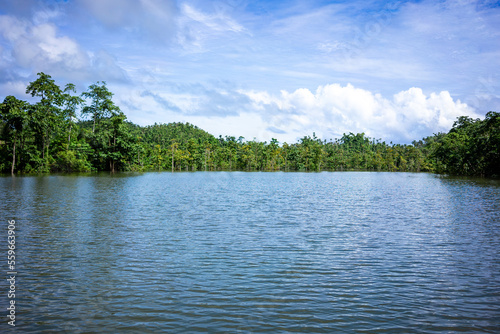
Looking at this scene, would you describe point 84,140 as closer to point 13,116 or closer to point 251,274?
point 13,116

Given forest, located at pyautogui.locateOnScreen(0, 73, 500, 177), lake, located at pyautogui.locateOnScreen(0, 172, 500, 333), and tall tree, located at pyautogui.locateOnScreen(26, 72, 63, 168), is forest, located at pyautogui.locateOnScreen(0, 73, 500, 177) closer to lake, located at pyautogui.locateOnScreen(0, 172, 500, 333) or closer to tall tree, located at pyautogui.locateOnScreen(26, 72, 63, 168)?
tall tree, located at pyautogui.locateOnScreen(26, 72, 63, 168)

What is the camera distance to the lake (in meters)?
7.78

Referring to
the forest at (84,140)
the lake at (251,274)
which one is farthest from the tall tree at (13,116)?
the lake at (251,274)

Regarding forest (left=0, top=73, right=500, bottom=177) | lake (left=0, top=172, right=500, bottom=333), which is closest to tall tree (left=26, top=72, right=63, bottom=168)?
forest (left=0, top=73, right=500, bottom=177)

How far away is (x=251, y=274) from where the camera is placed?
35.8ft

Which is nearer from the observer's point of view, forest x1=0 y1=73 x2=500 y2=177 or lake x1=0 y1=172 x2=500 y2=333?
lake x1=0 y1=172 x2=500 y2=333

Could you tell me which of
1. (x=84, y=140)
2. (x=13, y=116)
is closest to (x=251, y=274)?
(x=13, y=116)

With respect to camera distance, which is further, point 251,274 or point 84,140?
point 84,140

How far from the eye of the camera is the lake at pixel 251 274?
7781 mm

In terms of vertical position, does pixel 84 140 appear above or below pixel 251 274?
above

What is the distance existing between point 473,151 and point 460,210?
5883cm

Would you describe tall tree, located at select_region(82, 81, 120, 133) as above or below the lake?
above

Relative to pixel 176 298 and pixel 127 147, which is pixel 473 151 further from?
pixel 176 298

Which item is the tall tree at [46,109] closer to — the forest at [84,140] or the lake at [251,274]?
the forest at [84,140]
